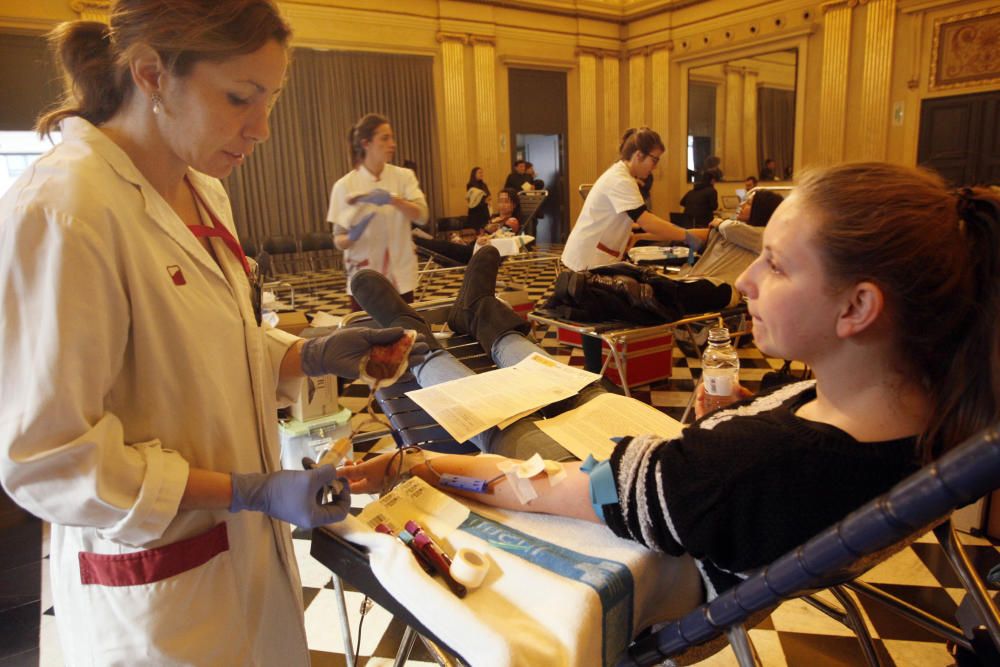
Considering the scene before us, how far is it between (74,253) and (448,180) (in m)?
10.3

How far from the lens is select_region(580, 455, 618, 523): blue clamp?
893 millimetres

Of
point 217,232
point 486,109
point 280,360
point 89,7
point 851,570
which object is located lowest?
point 851,570

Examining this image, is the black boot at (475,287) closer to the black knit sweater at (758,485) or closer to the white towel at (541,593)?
the white towel at (541,593)

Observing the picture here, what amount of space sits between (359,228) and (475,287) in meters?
1.08

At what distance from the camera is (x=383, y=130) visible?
3.33m

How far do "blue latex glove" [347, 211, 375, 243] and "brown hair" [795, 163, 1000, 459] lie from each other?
2.81 metres

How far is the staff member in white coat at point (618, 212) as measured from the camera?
11.4 ft

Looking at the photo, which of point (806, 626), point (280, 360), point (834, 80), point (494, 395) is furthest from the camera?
point (834, 80)

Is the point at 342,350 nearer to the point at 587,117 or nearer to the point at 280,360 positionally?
the point at 280,360

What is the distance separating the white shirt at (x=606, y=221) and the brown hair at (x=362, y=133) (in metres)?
1.21

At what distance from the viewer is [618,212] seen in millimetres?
3510

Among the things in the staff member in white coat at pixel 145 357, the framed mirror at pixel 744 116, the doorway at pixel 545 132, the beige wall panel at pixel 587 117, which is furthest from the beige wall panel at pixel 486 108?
the staff member in white coat at pixel 145 357

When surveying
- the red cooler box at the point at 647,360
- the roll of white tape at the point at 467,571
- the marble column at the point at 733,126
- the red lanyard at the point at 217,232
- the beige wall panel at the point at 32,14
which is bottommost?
the red cooler box at the point at 647,360

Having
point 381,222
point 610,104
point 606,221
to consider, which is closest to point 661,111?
point 610,104
